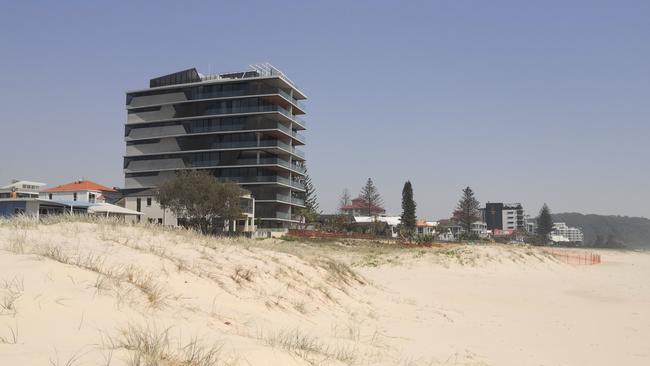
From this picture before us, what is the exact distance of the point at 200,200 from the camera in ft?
141

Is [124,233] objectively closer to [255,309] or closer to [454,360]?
[255,309]

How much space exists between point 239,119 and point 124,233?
67.7m

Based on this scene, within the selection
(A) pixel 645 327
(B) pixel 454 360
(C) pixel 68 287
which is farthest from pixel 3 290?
(A) pixel 645 327

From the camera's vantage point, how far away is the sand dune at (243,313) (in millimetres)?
5363

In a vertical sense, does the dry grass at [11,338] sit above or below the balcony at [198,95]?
below

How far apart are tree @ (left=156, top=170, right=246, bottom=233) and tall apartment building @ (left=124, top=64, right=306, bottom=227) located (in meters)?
31.3

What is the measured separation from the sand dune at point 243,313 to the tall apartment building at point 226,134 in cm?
5765

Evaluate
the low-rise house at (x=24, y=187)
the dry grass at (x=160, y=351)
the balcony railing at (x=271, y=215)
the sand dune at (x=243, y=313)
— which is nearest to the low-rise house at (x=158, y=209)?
the balcony railing at (x=271, y=215)

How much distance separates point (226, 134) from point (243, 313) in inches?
2876

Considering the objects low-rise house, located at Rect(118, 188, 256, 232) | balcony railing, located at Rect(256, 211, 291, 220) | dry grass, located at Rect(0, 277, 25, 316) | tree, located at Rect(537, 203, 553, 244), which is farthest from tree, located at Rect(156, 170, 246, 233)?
tree, located at Rect(537, 203, 553, 244)

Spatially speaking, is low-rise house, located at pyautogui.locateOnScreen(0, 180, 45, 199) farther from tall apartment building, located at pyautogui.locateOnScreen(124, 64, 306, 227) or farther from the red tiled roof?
tall apartment building, located at pyautogui.locateOnScreen(124, 64, 306, 227)

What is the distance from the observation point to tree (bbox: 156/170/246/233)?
142 feet

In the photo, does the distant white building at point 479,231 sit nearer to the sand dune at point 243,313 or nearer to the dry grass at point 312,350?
the sand dune at point 243,313

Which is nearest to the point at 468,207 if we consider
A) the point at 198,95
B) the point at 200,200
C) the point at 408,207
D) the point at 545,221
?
the point at 408,207
